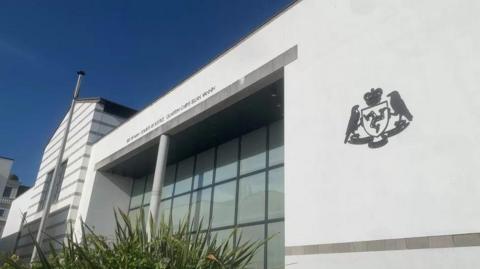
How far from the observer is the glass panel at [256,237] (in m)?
11.1

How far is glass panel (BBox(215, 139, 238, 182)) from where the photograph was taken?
1425 centimetres

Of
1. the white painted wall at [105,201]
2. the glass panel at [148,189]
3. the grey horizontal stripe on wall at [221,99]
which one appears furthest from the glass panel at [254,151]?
the white painted wall at [105,201]

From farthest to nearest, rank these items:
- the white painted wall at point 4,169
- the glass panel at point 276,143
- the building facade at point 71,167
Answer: the white painted wall at point 4,169 → the building facade at point 71,167 → the glass panel at point 276,143

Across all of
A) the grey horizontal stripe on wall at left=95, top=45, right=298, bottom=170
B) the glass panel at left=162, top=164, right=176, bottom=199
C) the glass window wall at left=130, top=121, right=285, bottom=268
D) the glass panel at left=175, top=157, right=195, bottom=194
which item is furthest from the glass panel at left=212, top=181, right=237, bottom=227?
the glass panel at left=162, top=164, right=176, bottom=199

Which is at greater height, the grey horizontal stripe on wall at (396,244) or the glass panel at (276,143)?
the glass panel at (276,143)

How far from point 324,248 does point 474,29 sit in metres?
4.86

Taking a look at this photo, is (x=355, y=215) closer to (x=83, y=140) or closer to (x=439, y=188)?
(x=439, y=188)

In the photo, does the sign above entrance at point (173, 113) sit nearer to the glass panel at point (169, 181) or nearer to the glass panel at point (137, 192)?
the glass panel at point (169, 181)

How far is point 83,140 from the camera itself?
2197 cm

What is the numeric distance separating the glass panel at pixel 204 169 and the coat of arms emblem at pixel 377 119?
8.21 metres

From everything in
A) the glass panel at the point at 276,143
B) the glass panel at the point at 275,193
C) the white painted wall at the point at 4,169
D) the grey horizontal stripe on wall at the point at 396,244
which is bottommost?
the grey horizontal stripe on wall at the point at 396,244

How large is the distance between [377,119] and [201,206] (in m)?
9.04

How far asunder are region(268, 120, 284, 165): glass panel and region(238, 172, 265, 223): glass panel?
2.11ft

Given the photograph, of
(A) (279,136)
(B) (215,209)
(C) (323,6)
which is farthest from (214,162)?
(C) (323,6)
